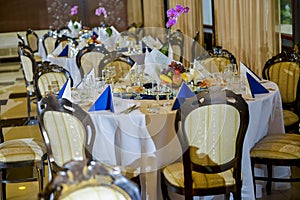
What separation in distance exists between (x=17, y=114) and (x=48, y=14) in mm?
6954

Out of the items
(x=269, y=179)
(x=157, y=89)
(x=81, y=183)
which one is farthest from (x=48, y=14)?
(x=81, y=183)

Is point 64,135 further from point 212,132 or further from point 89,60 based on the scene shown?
point 89,60

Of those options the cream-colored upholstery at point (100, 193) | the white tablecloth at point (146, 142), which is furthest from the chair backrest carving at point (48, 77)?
the cream-colored upholstery at point (100, 193)

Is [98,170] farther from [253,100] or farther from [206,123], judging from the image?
[253,100]

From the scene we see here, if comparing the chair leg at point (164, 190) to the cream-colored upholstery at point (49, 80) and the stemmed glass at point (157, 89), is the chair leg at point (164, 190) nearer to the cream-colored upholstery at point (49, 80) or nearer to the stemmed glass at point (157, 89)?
the stemmed glass at point (157, 89)

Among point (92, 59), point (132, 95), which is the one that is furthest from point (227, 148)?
point (92, 59)

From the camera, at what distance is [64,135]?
360cm

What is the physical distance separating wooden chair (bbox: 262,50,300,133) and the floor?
0.48m

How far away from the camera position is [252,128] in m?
4.01

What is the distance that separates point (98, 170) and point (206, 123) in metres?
1.64

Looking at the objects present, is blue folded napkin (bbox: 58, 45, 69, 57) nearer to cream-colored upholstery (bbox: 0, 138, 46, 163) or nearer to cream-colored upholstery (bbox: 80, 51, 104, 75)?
cream-colored upholstery (bbox: 80, 51, 104, 75)

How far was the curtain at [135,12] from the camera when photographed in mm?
13531

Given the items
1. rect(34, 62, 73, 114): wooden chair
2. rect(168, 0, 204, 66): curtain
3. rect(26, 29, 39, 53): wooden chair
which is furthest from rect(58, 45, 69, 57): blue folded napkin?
rect(26, 29, 39, 53): wooden chair

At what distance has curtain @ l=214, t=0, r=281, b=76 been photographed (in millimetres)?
6020
